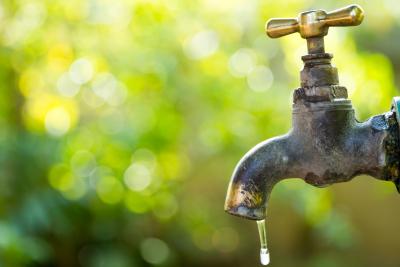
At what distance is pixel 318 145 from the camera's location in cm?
93

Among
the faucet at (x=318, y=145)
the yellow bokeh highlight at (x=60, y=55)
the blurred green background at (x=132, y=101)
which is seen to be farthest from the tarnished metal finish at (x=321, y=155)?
the yellow bokeh highlight at (x=60, y=55)

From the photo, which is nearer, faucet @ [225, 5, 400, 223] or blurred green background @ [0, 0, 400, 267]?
faucet @ [225, 5, 400, 223]

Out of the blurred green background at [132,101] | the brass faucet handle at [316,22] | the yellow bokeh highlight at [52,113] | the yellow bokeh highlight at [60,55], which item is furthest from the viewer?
the yellow bokeh highlight at [52,113]

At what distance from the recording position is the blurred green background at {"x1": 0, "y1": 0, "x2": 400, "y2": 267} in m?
2.61

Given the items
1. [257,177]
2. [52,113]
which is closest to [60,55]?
[52,113]

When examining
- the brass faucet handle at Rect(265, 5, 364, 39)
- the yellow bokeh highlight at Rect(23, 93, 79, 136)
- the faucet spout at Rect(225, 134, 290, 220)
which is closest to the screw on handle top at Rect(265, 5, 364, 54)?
the brass faucet handle at Rect(265, 5, 364, 39)

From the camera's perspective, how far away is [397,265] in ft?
12.8

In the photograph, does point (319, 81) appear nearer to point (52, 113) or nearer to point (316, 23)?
point (316, 23)

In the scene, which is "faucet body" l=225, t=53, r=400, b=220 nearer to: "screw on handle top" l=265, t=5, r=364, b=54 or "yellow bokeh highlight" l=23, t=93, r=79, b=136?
"screw on handle top" l=265, t=5, r=364, b=54

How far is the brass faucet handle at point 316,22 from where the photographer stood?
86 cm

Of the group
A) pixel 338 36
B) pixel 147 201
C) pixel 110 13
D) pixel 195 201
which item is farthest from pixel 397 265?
pixel 110 13

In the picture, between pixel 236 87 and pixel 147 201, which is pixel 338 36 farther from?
pixel 147 201

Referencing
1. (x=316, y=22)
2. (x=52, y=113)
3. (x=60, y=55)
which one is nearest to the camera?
(x=316, y=22)

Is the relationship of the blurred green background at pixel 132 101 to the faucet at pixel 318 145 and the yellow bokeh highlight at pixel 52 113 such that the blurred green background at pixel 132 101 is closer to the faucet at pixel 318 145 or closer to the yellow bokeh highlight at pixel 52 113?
the yellow bokeh highlight at pixel 52 113
